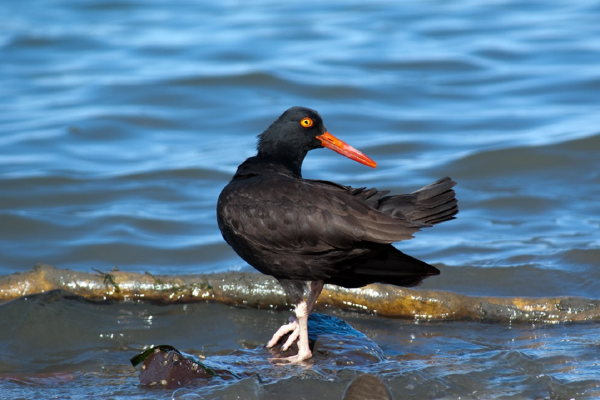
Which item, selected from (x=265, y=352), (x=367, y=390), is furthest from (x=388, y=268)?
(x=367, y=390)

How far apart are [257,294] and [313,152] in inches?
213

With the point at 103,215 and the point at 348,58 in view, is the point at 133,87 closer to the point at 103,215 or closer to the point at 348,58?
the point at 348,58

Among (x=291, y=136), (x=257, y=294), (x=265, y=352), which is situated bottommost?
(x=265, y=352)

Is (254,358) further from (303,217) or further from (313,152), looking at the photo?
(313,152)

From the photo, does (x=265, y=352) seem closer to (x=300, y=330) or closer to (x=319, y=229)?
(x=300, y=330)

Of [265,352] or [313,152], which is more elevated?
[313,152]

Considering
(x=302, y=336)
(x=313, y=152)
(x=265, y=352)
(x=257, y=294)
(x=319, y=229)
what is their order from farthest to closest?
(x=313, y=152) → (x=257, y=294) → (x=265, y=352) → (x=302, y=336) → (x=319, y=229)

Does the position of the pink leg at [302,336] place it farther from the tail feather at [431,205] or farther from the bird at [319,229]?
the tail feather at [431,205]

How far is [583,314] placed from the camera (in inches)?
249

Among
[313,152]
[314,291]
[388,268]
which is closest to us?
[388,268]

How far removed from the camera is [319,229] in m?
5.36

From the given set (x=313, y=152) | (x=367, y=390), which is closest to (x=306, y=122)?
(x=367, y=390)

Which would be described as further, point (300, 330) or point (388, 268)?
point (388, 268)

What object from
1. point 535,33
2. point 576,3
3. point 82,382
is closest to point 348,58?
point 535,33
